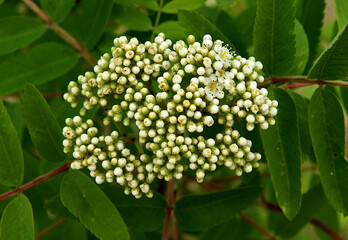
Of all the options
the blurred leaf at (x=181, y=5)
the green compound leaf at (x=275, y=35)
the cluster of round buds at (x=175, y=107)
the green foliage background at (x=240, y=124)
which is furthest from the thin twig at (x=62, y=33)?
the green compound leaf at (x=275, y=35)

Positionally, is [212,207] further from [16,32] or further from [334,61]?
[16,32]

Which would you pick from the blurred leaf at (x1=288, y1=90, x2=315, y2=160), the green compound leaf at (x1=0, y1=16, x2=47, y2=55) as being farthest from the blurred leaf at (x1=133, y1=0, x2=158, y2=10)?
the blurred leaf at (x1=288, y1=90, x2=315, y2=160)

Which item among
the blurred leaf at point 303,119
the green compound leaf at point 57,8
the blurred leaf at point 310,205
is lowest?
the blurred leaf at point 310,205

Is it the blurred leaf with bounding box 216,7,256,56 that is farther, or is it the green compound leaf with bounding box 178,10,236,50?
the blurred leaf with bounding box 216,7,256,56

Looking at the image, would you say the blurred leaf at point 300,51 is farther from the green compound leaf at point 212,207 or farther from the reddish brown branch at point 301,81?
the green compound leaf at point 212,207

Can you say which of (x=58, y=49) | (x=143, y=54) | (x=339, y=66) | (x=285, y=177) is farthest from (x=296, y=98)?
(x=58, y=49)

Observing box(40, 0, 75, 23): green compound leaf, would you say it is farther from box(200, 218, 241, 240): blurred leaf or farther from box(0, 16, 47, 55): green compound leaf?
box(200, 218, 241, 240): blurred leaf

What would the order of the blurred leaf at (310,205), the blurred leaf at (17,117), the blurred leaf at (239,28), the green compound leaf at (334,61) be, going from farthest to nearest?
1. the blurred leaf at (17,117)
2. the blurred leaf at (310,205)
3. the blurred leaf at (239,28)
4. the green compound leaf at (334,61)
